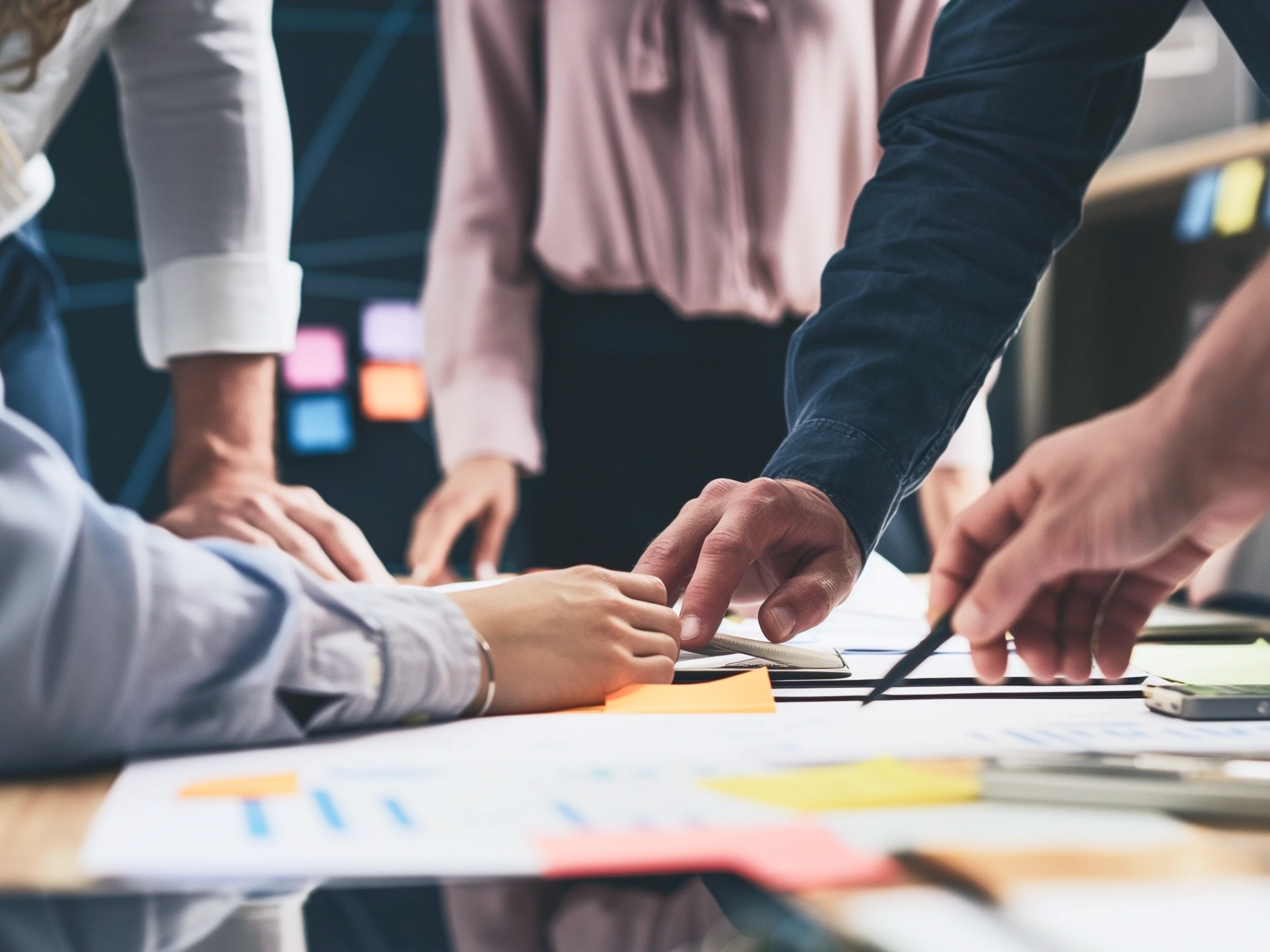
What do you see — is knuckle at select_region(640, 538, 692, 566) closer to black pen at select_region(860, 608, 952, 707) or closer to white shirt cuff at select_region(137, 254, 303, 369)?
black pen at select_region(860, 608, 952, 707)

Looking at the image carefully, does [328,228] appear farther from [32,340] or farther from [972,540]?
[972,540]

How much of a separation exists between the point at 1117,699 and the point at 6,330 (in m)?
0.93

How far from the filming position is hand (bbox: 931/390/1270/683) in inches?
17.0

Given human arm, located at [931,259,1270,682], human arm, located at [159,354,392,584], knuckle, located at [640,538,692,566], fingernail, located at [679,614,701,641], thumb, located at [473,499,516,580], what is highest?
human arm, located at [931,259,1270,682]

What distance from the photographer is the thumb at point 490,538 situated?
1203 mm

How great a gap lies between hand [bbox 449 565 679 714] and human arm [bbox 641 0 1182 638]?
0.20 meters

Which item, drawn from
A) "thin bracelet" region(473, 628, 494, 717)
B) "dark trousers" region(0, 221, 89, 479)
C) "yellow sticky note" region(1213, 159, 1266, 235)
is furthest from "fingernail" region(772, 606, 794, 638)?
"yellow sticky note" region(1213, 159, 1266, 235)

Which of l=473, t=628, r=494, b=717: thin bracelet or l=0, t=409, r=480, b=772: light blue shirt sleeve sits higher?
l=0, t=409, r=480, b=772: light blue shirt sleeve

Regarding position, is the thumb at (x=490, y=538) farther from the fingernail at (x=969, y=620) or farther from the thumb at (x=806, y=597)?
the fingernail at (x=969, y=620)

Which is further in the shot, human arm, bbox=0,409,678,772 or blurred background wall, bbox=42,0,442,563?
blurred background wall, bbox=42,0,442,563

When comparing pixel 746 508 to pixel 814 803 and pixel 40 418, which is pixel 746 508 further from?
pixel 40 418

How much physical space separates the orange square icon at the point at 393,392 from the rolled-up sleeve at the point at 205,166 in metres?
1.47

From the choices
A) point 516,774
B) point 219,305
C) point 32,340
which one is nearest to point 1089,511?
point 516,774

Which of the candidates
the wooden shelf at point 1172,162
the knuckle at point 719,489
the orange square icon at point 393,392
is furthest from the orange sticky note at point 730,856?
the orange square icon at point 393,392
